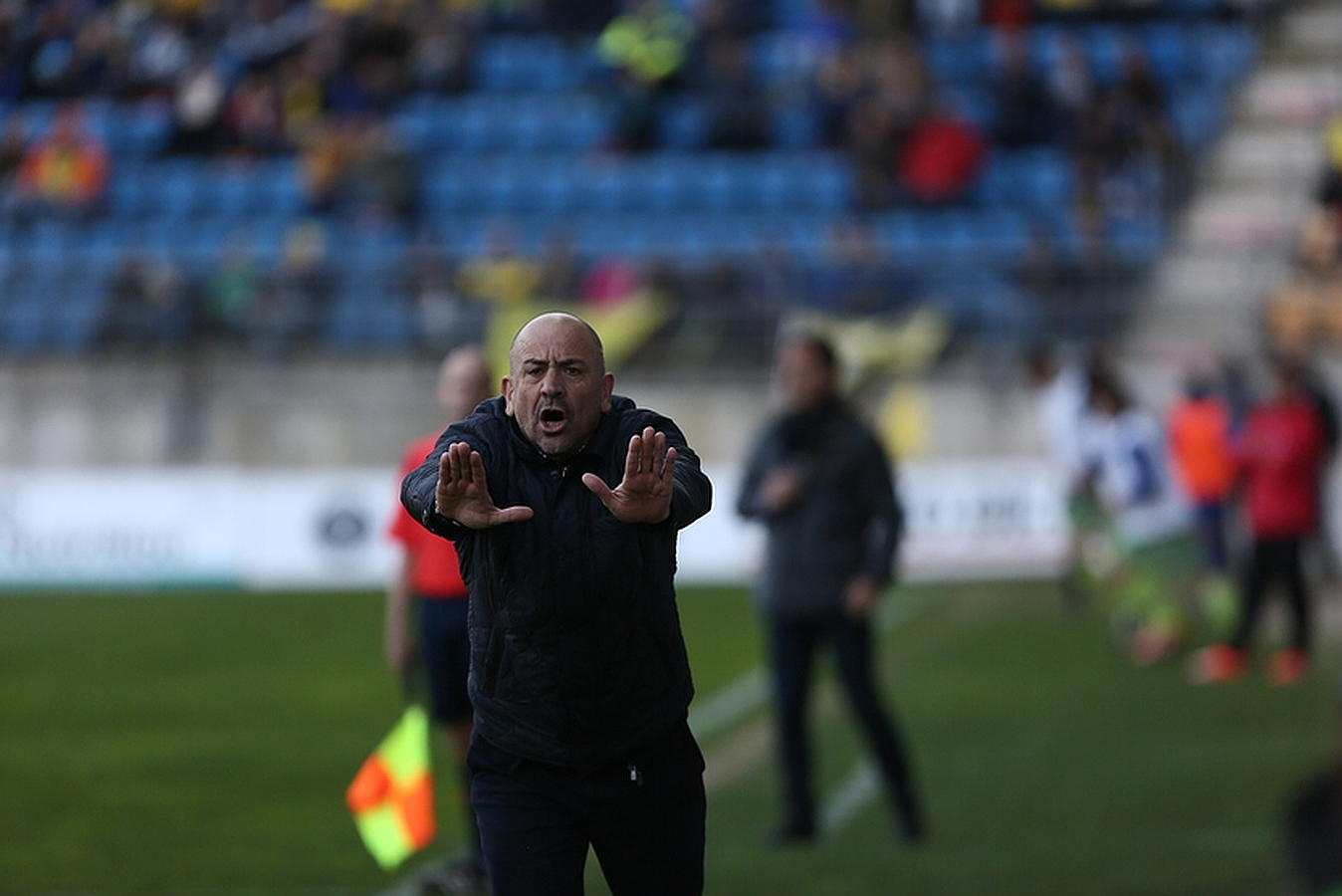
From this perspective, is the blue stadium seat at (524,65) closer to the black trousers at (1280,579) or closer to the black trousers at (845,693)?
the black trousers at (1280,579)

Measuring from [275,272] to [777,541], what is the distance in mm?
17479

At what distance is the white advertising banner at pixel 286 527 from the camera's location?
23547 millimetres

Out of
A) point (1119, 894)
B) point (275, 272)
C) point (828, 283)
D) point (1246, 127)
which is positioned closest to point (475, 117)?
point (275, 272)

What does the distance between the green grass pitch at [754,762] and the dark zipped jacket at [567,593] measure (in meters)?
2.28

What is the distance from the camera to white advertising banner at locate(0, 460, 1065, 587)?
23.5 meters

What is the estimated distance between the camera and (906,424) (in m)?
25.6

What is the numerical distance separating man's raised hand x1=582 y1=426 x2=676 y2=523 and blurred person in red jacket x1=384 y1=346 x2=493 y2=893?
3.85 meters

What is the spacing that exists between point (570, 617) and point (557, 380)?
1.70 feet

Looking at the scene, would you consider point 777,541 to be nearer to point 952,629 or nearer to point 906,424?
point 952,629

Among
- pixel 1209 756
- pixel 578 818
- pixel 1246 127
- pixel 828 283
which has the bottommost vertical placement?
pixel 1209 756

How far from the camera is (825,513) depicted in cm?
993

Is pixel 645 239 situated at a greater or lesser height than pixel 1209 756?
greater

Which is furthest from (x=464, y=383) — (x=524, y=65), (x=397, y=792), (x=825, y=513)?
(x=524, y=65)

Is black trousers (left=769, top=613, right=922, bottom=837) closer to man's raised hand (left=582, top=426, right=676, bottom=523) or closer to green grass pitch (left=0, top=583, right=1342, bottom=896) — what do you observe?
green grass pitch (left=0, top=583, right=1342, bottom=896)
